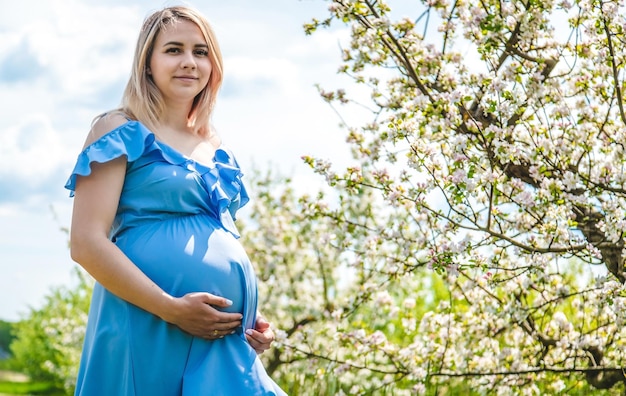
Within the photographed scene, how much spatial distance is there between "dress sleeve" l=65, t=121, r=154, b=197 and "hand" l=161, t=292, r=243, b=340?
46 cm

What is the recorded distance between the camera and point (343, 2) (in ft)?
12.5

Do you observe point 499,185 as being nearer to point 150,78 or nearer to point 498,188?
point 498,188

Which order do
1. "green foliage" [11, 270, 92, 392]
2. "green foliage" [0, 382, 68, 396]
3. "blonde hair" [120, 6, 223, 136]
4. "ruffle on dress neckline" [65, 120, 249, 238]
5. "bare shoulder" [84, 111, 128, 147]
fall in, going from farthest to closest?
1. "green foliage" [0, 382, 68, 396]
2. "green foliage" [11, 270, 92, 392]
3. "blonde hair" [120, 6, 223, 136]
4. "bare shoulder" [84, 111, 128, 147]
5. "ruffle on dress neckline" [65, 120, 249, 238]

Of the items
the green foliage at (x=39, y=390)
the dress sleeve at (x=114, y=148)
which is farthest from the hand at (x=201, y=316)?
the green foliage at (x=39, y=390)

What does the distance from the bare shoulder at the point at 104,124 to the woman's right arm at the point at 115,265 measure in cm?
15

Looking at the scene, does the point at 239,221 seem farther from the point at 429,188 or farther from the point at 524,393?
the point at 429,188

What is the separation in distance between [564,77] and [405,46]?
2.57ft

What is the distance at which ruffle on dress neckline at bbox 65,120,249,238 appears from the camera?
2.46 meters

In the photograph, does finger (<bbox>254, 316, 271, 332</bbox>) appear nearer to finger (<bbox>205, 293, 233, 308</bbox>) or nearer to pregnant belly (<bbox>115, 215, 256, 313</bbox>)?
pregnant belly (<bbox>115, 215, 256, 313</bbox>)

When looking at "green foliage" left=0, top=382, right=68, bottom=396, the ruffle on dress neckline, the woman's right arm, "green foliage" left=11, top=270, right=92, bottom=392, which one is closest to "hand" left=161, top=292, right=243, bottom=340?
the woman's right arm

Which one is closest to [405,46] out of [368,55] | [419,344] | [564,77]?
[368,55]

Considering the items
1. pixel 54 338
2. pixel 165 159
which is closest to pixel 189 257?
pixel 165 159

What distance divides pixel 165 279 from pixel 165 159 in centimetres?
38

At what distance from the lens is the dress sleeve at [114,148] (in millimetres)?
2445
